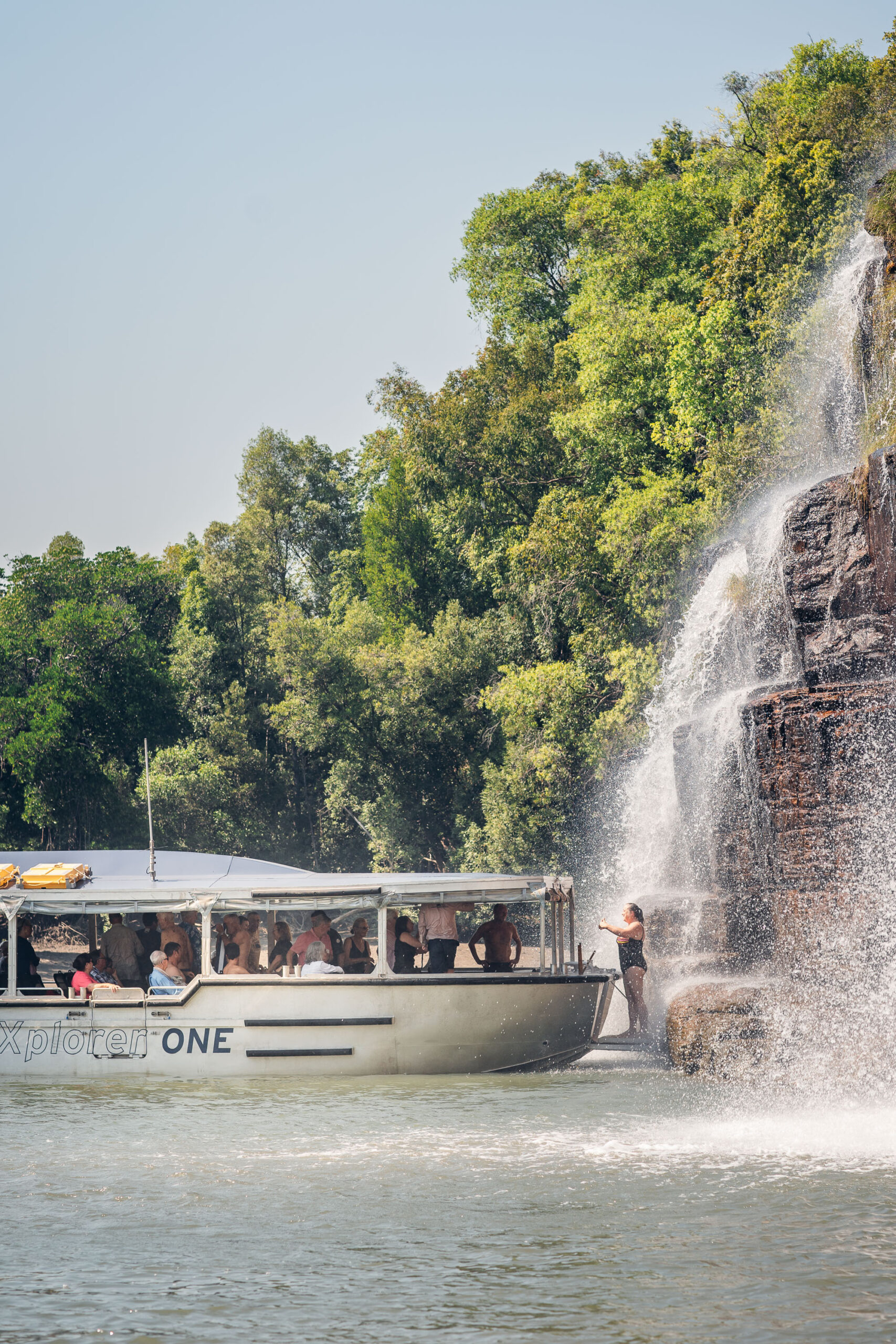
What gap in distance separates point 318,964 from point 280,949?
1456mm

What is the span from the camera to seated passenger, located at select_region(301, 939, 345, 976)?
54.6 ft

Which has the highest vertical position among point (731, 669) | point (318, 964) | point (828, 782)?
point (731, 669)

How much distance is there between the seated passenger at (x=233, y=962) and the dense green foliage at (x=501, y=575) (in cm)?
1709

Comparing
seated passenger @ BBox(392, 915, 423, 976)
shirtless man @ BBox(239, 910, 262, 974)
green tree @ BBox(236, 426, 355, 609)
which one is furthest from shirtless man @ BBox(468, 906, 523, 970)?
green tree @ BBox(236, 426, 355, 609)

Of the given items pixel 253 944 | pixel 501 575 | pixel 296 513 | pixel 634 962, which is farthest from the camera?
pixel 296 513

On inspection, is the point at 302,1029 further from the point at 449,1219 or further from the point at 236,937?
→ the point at 449,1219

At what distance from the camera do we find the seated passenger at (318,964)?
1666 centimetres

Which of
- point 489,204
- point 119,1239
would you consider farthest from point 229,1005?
point 489,204

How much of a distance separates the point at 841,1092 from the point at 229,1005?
22.1 ft

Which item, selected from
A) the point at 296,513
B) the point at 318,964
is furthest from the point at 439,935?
the point at 296,513

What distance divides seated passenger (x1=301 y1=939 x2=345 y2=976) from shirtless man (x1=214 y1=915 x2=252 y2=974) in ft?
2.41

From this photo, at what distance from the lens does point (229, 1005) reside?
1638 centimetres

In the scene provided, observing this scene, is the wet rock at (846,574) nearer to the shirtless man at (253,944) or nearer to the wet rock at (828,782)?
the wet rock at (828,782)

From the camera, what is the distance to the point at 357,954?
57.8 feet
